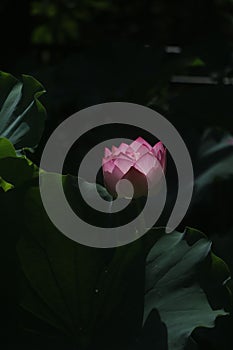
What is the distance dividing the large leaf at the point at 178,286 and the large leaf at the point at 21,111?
0.85ft

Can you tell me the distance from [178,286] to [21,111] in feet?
1.20

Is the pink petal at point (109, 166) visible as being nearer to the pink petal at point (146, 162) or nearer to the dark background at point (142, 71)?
the pink petal at point (146, 162)

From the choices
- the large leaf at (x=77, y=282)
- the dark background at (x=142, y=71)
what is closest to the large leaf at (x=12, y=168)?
the large leaf at (x=77, y=282)

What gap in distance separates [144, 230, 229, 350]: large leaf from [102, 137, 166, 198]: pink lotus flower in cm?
9

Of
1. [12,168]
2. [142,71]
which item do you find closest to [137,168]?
[12,168]

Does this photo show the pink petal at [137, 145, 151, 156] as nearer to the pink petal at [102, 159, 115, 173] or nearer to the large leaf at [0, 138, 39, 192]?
the pink petal at [102, 159, 115, 173]

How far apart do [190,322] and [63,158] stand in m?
0.47

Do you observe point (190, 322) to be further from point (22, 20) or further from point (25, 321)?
point (22, 20)

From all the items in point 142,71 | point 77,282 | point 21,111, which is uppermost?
point 21,111

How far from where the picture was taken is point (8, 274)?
40.9 inches

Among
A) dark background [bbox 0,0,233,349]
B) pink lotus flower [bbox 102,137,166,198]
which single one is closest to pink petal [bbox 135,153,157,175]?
pink lotus flower [bbox 102,137,166,198]

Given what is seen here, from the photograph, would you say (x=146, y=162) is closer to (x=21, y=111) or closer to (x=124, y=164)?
(x=124, y=164)

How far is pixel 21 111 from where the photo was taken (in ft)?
3.87

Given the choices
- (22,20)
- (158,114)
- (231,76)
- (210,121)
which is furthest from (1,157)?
(22,20)
